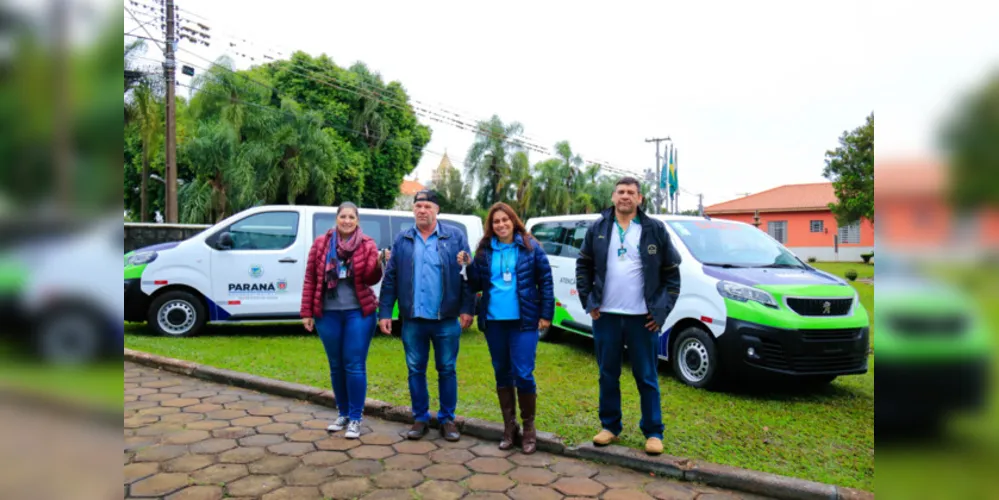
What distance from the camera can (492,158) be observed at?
1704 inches

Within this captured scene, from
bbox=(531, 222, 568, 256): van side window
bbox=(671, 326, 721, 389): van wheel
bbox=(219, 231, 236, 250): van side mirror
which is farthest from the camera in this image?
bbox=(219, 231, 236, 250): van side mirror

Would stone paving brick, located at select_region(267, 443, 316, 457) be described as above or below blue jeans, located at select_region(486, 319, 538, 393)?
below

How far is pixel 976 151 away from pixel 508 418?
3720mm

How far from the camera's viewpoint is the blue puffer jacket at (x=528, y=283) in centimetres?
417

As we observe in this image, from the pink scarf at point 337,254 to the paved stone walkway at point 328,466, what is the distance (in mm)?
1103

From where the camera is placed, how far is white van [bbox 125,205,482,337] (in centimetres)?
802

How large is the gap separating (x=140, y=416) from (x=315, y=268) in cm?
174

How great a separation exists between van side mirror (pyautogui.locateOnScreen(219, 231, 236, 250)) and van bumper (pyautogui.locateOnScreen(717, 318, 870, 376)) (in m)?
6.38

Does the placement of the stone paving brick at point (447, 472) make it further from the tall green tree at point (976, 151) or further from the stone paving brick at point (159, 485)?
the tall green tree at point (976, 151)

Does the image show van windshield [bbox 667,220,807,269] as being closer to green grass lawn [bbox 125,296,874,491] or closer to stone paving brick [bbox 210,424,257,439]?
green grass lawn [bbox 125,296,874,491]

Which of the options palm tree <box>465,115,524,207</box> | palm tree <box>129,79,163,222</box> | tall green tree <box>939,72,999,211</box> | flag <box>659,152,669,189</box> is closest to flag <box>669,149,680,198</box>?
flag <box>659,152,669,189</box>

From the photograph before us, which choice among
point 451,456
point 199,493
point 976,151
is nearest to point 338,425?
point 451,456

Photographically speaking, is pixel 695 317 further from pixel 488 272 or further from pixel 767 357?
pixel 488 272

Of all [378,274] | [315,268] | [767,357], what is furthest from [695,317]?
[315,268]
